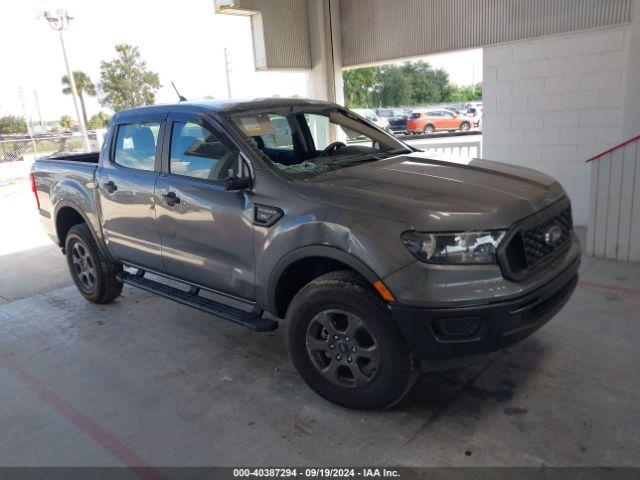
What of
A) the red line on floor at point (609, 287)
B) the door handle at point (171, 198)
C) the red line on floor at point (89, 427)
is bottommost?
the red line on floor at point (609, 287)

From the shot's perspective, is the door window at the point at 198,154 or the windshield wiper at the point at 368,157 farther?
the windshield wiper at the point at 368,157

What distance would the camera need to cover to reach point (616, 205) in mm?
5305

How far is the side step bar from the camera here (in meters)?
3.35

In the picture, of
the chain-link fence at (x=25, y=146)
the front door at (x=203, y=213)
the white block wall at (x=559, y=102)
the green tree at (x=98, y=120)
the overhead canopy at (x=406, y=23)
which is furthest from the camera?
the green tree at (x=98, y=120)

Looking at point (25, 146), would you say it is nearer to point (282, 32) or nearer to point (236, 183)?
point (282, 32)

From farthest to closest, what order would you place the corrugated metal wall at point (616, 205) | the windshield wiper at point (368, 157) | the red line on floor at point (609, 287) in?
the corrugated metal wall at point (616, 205) < the red line on floor at point (609, 287) < the windshield wiper at point (368, 157)

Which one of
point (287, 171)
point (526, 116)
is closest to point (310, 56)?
point (526, 116)

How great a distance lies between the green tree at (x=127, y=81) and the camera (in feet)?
161

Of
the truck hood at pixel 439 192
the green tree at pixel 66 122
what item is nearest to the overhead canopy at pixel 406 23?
the truck hood at pixel 439 192

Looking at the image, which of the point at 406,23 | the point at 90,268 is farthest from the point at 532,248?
the point at 406,23

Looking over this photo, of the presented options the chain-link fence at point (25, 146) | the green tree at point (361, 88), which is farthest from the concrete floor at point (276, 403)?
the green tree at point (361, 88)

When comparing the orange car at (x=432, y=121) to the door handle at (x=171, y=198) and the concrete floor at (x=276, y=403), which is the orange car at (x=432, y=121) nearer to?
the concrete floor at (x=276, y=403)

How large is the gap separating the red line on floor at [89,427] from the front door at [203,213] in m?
1.14

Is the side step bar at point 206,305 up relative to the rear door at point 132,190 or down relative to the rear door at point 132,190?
down
